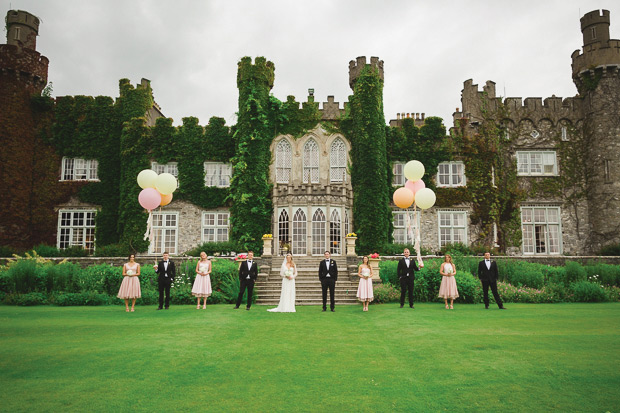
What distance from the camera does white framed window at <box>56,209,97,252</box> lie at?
25666 millimetres

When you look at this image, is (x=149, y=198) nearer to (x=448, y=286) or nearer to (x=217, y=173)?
(x=217, y=173)

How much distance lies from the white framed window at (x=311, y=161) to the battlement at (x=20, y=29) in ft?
58.3

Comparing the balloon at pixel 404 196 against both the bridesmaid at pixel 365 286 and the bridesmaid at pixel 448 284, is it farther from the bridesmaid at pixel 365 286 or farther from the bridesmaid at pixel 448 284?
the bridesmaid at pixel 365 286

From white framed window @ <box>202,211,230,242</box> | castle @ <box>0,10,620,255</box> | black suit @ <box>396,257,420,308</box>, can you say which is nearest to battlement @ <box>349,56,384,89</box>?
castle @ <box>0,10,620,255</box>

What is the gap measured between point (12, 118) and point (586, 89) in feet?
112

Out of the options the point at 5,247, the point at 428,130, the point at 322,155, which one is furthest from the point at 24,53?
the point at 428,130

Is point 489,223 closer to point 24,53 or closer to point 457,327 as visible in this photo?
point 457,327

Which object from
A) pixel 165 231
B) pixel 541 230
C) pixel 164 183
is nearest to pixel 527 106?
pixel 541 230

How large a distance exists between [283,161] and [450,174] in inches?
404

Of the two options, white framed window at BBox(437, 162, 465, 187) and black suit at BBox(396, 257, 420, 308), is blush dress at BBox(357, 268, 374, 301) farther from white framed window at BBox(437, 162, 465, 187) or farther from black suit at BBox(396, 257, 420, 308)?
white framed window at BBox(437, 162, 465, 187)

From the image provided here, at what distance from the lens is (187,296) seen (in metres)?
16.7

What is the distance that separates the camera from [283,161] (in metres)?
26.7

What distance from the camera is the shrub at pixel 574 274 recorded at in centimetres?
1788

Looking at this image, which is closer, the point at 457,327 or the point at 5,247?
the point at 457,327
